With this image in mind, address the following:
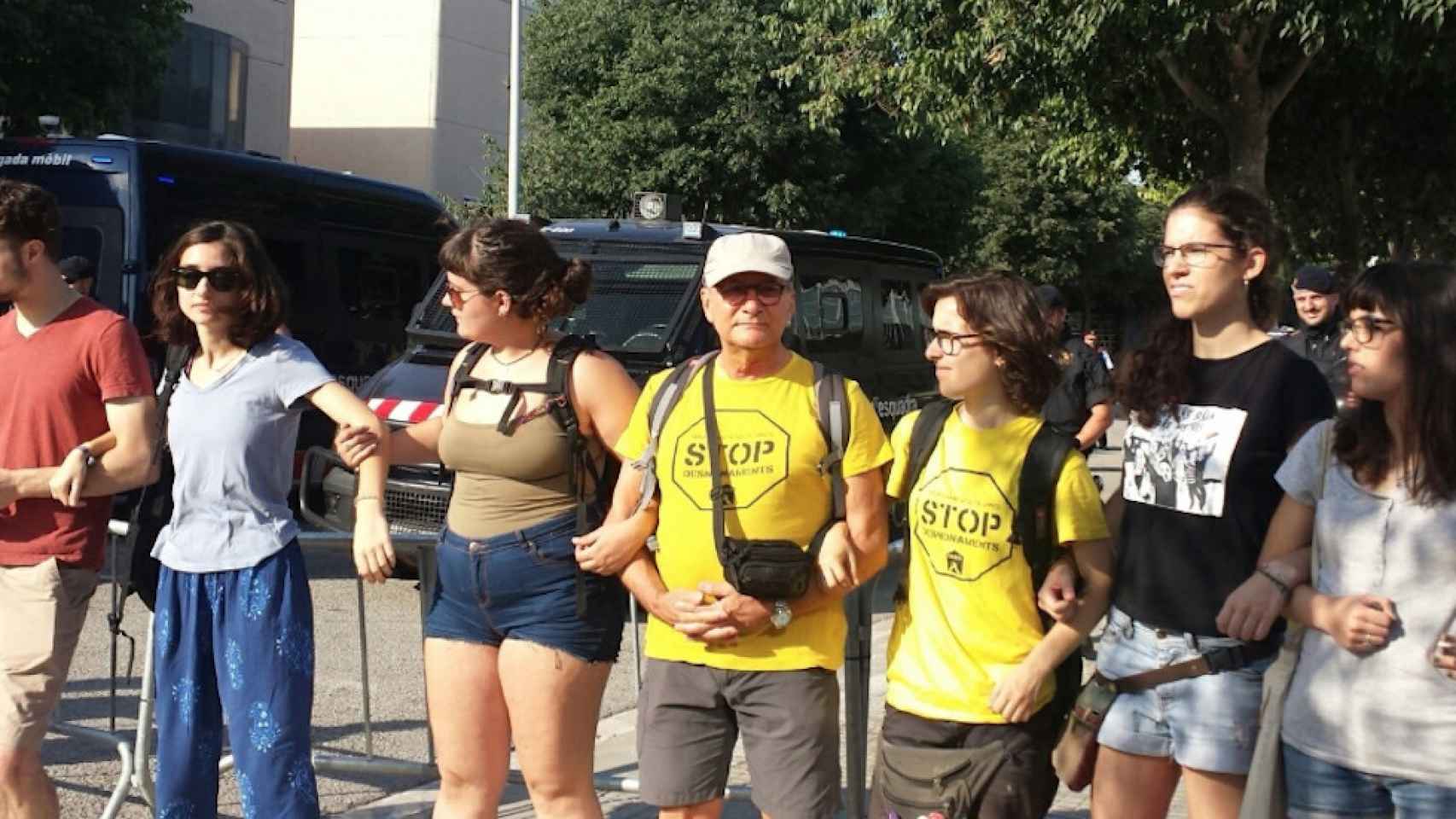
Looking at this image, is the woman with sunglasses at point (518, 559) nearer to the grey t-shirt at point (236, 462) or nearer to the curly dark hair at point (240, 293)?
the grey t-shirt at point (236, 462)

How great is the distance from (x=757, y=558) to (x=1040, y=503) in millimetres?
579

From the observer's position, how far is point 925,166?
1161 inches

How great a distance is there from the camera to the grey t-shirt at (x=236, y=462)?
150 inches

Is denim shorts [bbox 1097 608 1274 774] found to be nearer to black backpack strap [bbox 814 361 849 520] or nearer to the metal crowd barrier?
black backpack strap [bbox 814 361 849 520]

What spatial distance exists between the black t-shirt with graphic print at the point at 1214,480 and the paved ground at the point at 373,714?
219cm

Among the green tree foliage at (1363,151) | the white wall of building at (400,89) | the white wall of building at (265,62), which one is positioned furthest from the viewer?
the white wall of building at (400,89)

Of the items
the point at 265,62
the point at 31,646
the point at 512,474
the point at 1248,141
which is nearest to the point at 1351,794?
the point at 512,474

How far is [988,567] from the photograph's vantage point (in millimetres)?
3346

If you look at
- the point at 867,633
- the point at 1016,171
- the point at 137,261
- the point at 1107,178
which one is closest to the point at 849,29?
the point at 1107,178

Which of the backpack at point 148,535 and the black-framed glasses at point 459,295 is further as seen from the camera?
the backpack at point 148,535

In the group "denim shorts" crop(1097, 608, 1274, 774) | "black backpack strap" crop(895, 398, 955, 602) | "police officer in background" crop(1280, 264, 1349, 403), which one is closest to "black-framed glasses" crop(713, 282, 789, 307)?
"black backpack strap" crop(895, 398, 955, 602)

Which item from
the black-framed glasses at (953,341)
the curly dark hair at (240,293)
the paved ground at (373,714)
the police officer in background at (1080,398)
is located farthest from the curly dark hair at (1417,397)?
the police officer in background at (1080,398)

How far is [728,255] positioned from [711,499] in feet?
1.67

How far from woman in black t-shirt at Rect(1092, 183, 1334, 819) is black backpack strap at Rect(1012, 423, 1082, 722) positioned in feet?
0.57
